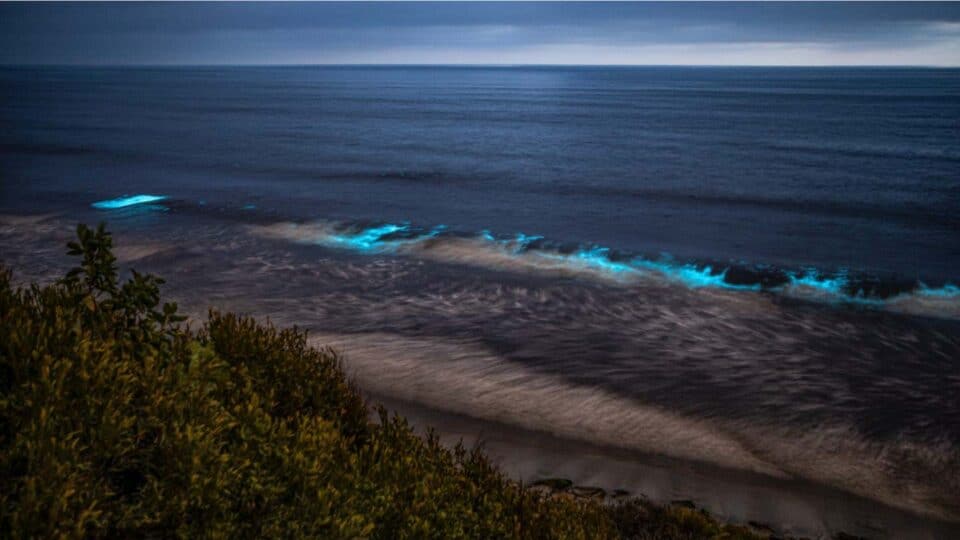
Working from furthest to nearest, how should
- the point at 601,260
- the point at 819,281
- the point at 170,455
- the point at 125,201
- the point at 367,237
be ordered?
1. the point at 125,201
2. the point at 367,237
3. the point at 601,260
4. the point at 819,281
5. the point at 170,455

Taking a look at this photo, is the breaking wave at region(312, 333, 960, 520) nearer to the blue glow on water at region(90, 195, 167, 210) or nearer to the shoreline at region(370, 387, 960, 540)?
the shoreline at region(370, 387, 960, 540)

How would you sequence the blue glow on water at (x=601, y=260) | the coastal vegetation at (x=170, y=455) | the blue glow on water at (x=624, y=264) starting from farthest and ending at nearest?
the blue glow on water at (x=601, y=260) → the blue glow on water at (x=624, y=264) → the coastal vegetation at (x=170, y=455)

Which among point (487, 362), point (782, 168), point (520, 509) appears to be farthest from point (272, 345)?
point (782, 168)

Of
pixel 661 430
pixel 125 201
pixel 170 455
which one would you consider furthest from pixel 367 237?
pixel 170 455

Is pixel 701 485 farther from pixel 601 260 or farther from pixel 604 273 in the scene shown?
pixel 601 260

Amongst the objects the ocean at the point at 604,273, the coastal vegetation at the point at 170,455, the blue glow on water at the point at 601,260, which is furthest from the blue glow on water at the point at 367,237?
the coastal vegetation at the point at 170,455

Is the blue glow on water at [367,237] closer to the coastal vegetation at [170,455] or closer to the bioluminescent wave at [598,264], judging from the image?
the bioluminescent wave at [598,264]
